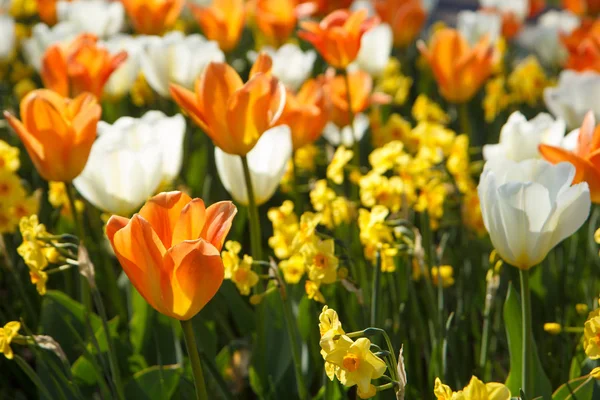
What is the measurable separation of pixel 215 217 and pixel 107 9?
2847 millimetres

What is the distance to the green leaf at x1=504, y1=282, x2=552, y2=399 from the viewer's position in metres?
1.48

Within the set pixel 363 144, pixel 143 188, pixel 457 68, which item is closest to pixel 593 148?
pixel 143 188

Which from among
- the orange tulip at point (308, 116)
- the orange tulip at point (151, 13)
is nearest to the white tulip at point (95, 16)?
the orange tulip at point (151, 13)

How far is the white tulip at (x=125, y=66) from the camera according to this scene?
289 cm

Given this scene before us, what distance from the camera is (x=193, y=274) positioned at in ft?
3.74

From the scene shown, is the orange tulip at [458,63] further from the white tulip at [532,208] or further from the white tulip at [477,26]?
the white tulip at [532,208]

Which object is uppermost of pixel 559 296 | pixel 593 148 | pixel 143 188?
pixel 593 148

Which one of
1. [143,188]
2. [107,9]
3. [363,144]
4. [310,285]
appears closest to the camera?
[310,285]

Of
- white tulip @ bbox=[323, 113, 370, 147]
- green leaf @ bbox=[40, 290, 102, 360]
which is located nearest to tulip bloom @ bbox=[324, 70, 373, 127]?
white tulip @ bbox=[323, 113, 370, 147]

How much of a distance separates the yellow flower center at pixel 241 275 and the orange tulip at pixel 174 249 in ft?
1.17

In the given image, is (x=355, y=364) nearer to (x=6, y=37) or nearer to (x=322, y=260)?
(x=322, y=260)

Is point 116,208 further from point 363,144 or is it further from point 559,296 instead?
point 363,144

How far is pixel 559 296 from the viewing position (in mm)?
2084

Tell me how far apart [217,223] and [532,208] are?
484 millimetres
